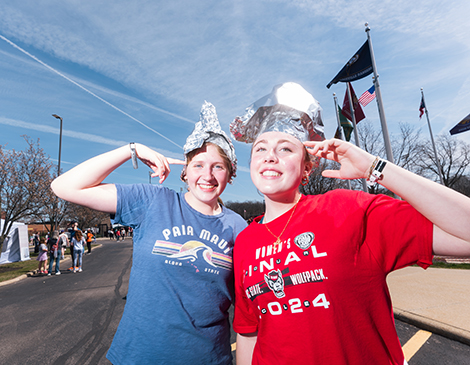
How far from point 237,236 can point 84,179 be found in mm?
1103

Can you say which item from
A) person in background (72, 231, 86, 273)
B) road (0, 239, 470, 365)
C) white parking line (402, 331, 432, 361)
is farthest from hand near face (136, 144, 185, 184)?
person in background (72, 231, 86, 273)

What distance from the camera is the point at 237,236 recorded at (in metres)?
1.97

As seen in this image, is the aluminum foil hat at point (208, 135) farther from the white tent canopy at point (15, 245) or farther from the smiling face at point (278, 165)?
the white tent canopy at point (15, 245)

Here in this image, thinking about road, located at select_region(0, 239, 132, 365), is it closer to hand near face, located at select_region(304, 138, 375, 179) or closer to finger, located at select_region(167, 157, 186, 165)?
finger, located at select_region(167, 157, 186, 165)

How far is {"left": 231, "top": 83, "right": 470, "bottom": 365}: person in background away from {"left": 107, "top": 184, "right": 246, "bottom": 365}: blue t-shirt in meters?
0.24

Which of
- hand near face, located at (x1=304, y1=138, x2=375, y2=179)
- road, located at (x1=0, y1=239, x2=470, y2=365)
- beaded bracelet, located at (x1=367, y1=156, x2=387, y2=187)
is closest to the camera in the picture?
beaded bracelet, located at (x1=367, y1=156, x2=387, y2=187)

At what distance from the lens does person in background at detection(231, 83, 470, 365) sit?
47.5 inches

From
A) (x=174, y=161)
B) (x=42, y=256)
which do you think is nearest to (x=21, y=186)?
(x=42, y=256)

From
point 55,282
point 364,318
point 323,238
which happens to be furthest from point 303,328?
point 55,282

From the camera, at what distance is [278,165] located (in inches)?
66.4

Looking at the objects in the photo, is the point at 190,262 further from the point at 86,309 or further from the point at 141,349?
the point at 86,309

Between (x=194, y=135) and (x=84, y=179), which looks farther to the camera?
(x=194, y=135)

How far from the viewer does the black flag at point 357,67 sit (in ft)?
35.5

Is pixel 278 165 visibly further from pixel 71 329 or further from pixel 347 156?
pixel 71 329
